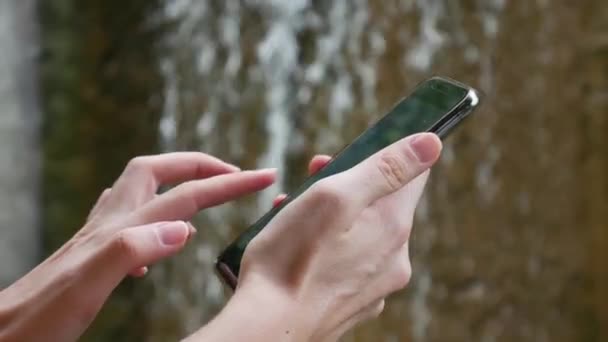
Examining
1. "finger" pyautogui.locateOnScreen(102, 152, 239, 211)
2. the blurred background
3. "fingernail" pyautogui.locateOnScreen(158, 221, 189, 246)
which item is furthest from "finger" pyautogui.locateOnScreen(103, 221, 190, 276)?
the blurred background

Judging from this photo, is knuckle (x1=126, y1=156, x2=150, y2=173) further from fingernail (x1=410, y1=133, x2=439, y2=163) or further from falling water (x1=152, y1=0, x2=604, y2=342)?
falling water (x1=152, y1=0, x2=604, y2=342)

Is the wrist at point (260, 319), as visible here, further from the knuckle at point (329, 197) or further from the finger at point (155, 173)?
the finger at point (155, 173)

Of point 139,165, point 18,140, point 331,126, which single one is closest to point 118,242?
point 139,165

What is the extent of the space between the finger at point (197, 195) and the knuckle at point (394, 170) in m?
0.17

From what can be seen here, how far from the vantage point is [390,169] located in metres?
0.46

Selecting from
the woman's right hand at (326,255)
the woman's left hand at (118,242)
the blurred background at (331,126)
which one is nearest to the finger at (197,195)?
the woman's left hand at (118,242)

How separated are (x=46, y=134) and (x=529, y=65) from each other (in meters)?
1.01

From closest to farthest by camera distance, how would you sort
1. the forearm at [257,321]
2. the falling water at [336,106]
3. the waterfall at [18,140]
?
the forearm at [257,321] < the waterfall at [18,140] < the falling water at [336,106]

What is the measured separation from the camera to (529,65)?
176 cm

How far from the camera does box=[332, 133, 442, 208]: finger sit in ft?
1.48

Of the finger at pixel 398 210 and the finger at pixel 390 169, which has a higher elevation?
the finger at pixel 390 169

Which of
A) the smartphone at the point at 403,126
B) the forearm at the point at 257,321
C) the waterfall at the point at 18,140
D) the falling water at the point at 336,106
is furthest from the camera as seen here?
the falling water at the point at 336,106

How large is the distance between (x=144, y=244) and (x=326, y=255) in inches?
5.2

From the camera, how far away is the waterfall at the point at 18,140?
1.30 meters
